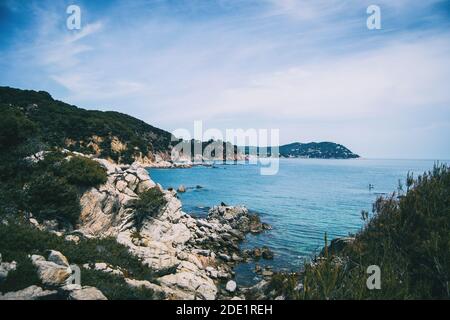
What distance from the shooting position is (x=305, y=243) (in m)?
23.8

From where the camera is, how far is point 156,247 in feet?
50.2

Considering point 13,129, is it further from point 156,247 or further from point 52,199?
point 156,247

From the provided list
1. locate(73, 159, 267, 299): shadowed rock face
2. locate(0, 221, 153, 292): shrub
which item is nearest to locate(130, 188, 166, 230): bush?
locate(73, 159, 267, 299): shadowed rock face

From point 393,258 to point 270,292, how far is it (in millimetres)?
4305

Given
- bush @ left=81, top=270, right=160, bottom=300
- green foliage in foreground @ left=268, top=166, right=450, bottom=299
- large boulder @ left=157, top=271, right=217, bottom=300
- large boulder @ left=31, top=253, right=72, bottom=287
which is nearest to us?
large boulder @ left=31, top=253, right=72, bottom=287

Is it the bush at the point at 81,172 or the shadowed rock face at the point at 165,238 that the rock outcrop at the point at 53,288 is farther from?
the bush at the point at 81,172

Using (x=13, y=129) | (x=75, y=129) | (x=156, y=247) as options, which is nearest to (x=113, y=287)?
(x=156, y=247)

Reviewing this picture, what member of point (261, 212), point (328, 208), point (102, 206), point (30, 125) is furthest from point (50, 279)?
point (328, 208)

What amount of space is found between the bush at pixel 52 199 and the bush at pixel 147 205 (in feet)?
12.4

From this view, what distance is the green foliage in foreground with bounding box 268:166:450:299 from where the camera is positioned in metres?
7.79

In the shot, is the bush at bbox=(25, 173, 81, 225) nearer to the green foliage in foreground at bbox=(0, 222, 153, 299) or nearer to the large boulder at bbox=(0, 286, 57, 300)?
the green foliage in foreground at bbox=(0, 222, 153, 299)

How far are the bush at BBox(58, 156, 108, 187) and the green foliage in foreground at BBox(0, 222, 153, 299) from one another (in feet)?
16.8

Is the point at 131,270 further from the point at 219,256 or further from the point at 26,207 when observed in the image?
the point at 219,256
